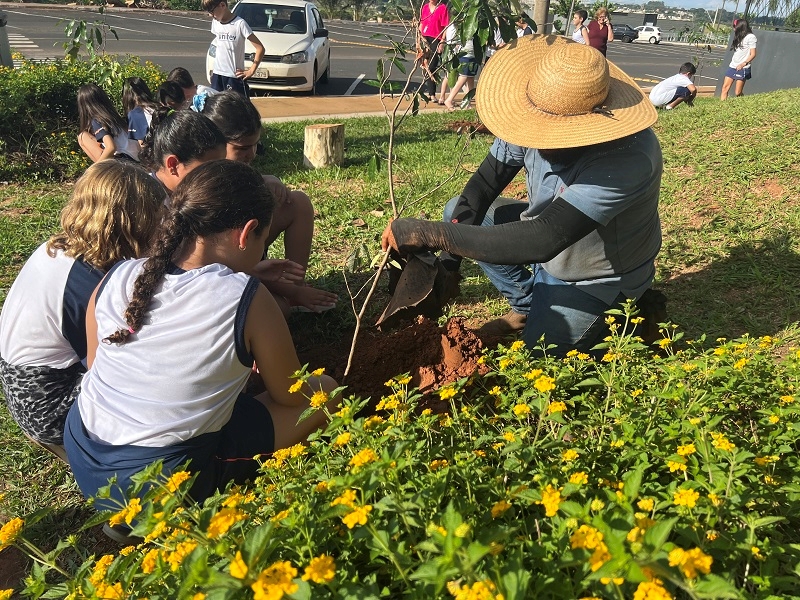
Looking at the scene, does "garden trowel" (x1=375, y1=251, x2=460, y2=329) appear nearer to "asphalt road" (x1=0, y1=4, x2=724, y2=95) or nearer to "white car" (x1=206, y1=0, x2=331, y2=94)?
"white car" (x1=206, y1=0, x2=331, y2=94)

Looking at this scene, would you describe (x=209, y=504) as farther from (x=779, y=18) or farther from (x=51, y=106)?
(x=779, y=18)

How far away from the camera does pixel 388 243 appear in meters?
2.44

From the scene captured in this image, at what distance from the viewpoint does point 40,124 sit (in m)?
6.06

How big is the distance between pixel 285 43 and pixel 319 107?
1.61 m

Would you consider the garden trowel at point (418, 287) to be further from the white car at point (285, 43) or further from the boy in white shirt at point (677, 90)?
the white car at point (285, 43)

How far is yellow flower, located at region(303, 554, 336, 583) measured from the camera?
1.03m

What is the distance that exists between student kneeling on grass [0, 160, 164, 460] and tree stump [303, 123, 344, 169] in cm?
407

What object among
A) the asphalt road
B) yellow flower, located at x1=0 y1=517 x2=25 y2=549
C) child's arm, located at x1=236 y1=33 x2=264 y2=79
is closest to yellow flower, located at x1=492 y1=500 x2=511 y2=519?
yellow flower, located at x1=0 y1=517 x2=25 y2=549

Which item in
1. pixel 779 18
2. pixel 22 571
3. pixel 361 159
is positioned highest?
pixel 779 18

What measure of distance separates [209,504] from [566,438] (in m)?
1.06

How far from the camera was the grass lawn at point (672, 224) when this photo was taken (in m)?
2.91

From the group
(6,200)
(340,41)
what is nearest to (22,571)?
(6,200)

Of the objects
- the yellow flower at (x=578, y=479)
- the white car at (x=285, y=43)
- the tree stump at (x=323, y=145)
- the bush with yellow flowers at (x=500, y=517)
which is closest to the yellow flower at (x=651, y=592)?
the bush with yellow flowers at (x=500, y=517)

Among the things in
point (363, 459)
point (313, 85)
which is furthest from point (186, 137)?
point (313, 85)
